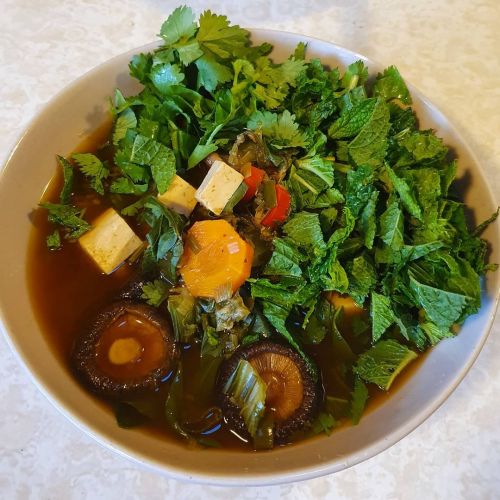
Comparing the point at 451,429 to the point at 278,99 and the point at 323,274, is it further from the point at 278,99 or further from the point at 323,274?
the point at 278,99

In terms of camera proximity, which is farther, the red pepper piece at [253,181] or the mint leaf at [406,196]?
the red pepper piece at [253,181]

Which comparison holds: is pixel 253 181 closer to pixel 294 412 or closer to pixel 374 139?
pixel 374 139

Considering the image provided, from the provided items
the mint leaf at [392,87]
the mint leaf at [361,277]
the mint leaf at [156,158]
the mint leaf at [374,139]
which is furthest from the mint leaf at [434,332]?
the mint leaf at [156,158]

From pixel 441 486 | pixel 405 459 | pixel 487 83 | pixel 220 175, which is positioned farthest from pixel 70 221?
pixel 487 83

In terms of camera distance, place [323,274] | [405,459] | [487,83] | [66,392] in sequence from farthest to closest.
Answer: [487,83] < [405,459] < [323,274] < [66,392]

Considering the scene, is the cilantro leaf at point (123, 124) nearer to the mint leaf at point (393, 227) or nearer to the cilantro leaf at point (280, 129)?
the cilantro leaf at point (280, 129)

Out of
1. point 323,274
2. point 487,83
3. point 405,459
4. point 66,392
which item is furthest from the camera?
point 487,83

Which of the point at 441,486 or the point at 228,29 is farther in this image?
the point at 228,29
